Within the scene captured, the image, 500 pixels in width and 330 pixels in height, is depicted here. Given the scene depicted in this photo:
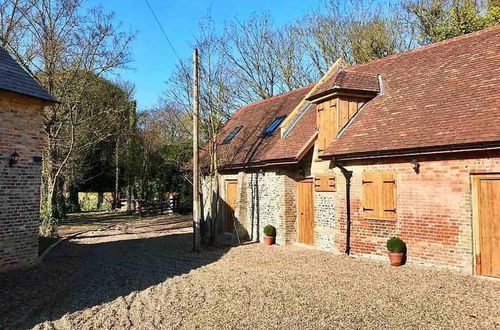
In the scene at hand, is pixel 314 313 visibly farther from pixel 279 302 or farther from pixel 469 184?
pixel 469 184

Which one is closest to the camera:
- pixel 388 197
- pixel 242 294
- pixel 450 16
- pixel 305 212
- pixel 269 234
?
pixel 242 294

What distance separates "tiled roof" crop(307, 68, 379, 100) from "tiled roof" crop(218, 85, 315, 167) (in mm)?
2059

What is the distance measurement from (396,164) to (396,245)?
1989 millimetres

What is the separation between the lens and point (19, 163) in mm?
9961

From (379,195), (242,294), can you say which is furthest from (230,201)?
(242,294)

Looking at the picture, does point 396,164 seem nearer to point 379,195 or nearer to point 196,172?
point 379,195

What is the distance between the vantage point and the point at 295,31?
95.8 ft

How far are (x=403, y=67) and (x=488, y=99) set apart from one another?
14.3 ft

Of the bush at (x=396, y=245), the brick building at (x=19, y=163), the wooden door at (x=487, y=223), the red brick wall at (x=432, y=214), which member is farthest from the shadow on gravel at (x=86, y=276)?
the wooden door at (x=487, y=223)

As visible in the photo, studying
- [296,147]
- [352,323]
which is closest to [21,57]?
[296,147]

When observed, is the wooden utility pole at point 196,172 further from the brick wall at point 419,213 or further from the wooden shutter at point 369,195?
the wooden shutter at point 369,195

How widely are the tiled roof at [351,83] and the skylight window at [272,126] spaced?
4.12 metres

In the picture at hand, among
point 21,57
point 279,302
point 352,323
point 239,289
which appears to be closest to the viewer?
point 352,323

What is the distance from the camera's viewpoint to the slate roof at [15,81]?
966cm
